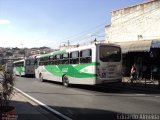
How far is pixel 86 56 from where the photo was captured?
20.5m

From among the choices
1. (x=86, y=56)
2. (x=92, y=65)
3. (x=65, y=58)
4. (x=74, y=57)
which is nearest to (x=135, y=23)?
(x=65, y=58)

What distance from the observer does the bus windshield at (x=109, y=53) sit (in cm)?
1953

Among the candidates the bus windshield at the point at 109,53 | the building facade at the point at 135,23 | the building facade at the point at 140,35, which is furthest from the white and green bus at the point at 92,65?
the building facade at the point at 135,23

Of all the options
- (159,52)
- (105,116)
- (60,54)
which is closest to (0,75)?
(105,116)

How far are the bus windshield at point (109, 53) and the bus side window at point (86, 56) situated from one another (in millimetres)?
825

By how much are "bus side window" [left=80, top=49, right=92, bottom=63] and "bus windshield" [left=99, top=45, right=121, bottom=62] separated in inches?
32.5

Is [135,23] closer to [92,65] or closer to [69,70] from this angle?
[69,70]

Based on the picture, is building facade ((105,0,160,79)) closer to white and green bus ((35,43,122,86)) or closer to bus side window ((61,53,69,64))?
white and green bus ((35,43,122,86))

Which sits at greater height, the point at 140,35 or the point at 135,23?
the point at 135,23

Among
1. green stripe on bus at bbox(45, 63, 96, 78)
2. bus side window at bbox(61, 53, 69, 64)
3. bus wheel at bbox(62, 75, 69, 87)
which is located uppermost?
bus side window at bbox(61, 53, 69, 64)

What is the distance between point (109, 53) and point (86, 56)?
1526mm

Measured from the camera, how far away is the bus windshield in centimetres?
1953

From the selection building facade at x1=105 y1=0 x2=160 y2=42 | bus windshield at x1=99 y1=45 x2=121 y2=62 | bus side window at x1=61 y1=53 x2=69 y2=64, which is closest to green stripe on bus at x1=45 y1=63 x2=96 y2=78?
bus side window at x1=61 y1=53 x2=69 y2=64

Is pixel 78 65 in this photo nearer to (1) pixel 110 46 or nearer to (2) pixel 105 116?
(1) pixel 110 46
